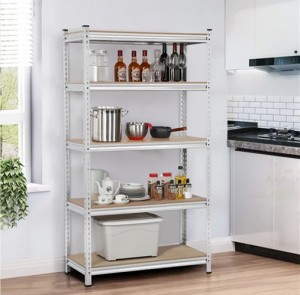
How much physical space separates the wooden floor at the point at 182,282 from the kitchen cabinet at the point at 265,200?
0.26 m

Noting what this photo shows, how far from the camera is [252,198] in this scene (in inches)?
249

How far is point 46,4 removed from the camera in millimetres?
5625

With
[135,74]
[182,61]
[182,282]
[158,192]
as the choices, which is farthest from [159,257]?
[182,61]

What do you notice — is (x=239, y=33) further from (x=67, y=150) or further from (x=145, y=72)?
(x=67, y=150)

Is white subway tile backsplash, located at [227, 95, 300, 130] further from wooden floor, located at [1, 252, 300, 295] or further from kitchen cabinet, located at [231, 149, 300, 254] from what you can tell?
wooden floor, located at [1, 252, 300, 295]

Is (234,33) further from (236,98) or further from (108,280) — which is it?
(108,280)

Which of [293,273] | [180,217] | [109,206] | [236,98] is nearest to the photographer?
[109,206]

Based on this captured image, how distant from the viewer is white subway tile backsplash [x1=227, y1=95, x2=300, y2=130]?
6.52m

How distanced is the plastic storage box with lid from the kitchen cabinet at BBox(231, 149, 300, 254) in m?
0.98

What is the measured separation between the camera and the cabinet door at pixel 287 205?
5922 mm

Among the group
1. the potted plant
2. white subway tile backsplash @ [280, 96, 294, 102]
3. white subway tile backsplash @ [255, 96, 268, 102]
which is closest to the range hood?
white subway tile backsplash @ [280, 96, 294, 102]

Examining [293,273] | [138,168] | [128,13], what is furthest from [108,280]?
[128,13]

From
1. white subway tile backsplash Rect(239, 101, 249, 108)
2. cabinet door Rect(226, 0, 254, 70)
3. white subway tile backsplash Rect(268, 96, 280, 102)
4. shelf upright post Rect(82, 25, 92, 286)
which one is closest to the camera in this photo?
shelf upright post Rect(82, 25, 92, 286)

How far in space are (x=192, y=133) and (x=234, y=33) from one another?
2.99 ft
